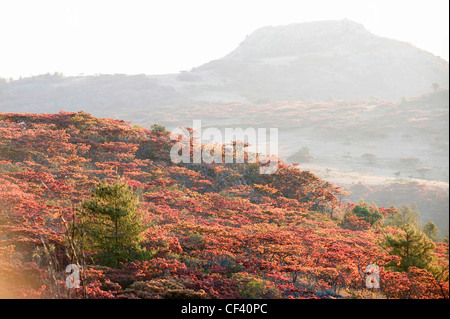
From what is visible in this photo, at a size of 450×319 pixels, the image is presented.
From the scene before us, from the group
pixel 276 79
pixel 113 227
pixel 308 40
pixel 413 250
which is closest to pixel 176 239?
pixel 113 227

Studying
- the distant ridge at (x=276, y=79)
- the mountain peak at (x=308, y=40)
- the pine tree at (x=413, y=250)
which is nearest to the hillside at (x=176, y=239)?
the pine tree at (x=413, y=250)

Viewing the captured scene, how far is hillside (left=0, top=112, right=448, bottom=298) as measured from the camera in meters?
5.38

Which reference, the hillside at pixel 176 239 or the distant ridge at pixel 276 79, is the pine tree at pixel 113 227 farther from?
the distant ridge at pixel 276 79

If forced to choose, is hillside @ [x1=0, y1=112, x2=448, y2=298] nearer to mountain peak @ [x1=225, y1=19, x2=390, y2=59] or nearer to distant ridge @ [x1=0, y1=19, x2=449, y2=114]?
distant ridge @ [x1=0, y1=19, x2=449, y2=114]

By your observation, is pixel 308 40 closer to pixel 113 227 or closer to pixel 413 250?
pixel 413 250

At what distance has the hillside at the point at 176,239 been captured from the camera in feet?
17.6

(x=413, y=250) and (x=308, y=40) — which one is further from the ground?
(x=308, y=40)

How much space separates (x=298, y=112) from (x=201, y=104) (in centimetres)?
1853

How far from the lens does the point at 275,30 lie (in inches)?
4601

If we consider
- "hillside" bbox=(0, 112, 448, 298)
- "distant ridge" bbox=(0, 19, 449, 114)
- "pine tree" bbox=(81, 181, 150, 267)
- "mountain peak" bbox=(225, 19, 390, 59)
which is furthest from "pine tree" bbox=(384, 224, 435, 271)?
"mountain peak" bbox=(225, 19, 390, 59)

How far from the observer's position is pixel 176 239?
23.9 feet
